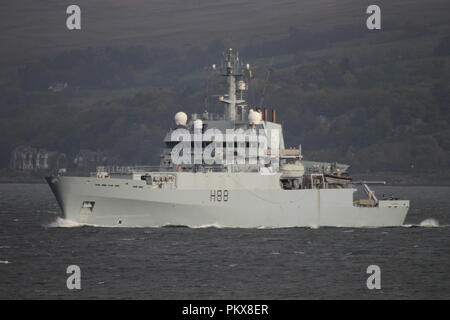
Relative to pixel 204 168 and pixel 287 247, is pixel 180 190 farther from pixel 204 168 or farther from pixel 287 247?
pixel 287 247

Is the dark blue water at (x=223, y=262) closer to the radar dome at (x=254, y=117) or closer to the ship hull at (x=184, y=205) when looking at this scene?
the ship hull at (x=184, y=205)

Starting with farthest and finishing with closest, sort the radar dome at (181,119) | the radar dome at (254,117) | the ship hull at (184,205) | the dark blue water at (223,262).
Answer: the radar dome at (254,117)
the radar dome at (181,119)
the ship hull at (184,205)
the dark blue water at (223,262)

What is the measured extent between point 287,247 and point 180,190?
8148mm

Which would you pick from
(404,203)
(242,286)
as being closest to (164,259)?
(242,286)

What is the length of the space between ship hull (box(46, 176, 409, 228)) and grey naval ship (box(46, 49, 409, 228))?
62mm

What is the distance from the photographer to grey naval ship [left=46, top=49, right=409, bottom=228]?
6103 centimetres

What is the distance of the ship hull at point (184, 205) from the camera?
60.7 metres

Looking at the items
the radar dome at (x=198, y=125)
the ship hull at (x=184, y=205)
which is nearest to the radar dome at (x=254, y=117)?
the radar dome at (x=198, y=125)

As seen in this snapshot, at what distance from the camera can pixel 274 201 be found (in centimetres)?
6444

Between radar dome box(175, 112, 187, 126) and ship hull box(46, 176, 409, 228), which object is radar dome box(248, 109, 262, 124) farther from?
ship hull box(46, 176, 409, 228)

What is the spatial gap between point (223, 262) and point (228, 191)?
37.1ft

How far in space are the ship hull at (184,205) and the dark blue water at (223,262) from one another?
78 cm

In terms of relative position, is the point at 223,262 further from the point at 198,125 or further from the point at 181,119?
the point at 181,119

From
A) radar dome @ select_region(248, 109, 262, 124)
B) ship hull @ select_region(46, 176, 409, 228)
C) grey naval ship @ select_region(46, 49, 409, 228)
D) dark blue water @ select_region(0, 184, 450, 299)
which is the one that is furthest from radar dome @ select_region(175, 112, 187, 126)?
dark blue water @ select_region(0, 184, 450, 299)
